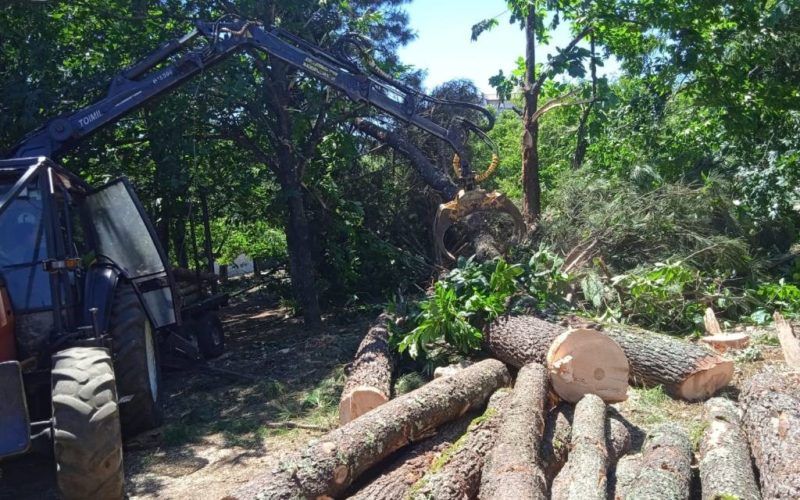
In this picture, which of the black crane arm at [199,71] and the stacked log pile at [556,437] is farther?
the black crane arm at [199,71]

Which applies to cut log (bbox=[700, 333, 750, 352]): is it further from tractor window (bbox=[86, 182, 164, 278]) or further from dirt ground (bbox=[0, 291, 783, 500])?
tractor window (bbox=[86, 182, 164, 278])

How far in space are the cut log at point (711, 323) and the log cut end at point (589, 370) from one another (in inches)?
96.7

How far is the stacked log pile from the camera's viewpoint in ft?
12.8

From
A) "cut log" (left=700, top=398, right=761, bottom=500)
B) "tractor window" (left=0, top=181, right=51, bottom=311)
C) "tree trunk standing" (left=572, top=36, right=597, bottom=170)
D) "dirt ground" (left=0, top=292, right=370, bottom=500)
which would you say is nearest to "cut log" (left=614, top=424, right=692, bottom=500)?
"cut log" (left=700, top=398, right=761, bottom=500)

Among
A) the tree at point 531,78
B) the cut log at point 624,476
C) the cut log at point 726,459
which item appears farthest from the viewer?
the tree at point 531,78

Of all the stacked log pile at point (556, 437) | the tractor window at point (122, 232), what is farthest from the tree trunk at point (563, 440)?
the tractor window at point (122, 232)

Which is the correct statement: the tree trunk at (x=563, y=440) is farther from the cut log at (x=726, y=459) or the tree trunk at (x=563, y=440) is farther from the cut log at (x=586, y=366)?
the cut log at (x=726, y=459)

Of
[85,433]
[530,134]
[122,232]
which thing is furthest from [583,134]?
[85,433]

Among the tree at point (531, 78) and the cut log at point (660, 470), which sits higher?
the tree at point (531, 78)

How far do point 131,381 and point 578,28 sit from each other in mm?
10204

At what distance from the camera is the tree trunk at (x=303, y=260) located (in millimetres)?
9812

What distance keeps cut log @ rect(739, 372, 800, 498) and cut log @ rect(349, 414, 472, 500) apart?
1916 mm

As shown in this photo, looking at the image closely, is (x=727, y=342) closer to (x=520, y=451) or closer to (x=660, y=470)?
(x=660, y=470)

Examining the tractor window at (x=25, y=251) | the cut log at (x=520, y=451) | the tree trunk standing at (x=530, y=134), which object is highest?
the tree trunk standing at (x=530, y=134)
